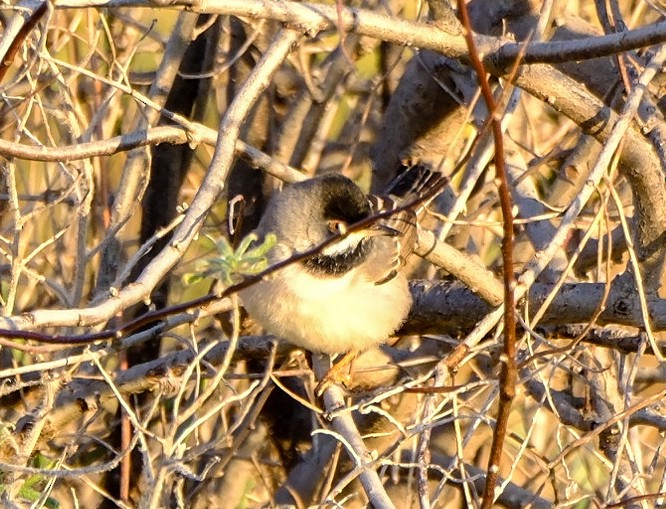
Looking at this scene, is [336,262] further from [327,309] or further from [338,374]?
[338,374]

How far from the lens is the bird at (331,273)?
13.5 feet

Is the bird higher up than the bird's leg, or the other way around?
the bird

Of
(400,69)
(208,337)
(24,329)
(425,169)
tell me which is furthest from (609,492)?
(400,69)

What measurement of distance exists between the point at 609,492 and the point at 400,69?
3720 mm

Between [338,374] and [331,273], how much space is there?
601mm

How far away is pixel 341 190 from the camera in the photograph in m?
4.07

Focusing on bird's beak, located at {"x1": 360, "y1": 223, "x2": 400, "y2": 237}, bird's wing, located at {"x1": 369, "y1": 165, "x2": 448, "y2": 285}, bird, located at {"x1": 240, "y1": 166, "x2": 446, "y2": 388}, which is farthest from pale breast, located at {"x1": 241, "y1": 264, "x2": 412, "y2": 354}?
bird's beak, located at {"x1": 360, "y1": 223, "x2": 400, "y2": 237}

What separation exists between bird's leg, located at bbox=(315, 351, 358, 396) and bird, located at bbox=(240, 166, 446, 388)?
0.05ft

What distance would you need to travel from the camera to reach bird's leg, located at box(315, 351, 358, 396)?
434 centimetres

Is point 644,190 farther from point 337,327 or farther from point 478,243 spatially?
point 478,243

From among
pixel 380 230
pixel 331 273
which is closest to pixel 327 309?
pixel 331 273

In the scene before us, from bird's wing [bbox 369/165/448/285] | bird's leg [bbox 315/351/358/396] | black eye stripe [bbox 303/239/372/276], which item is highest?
bird's wing [bbox 369/165/448/285]

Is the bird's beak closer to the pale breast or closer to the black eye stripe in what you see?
the black eye stripe

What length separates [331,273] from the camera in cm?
421
